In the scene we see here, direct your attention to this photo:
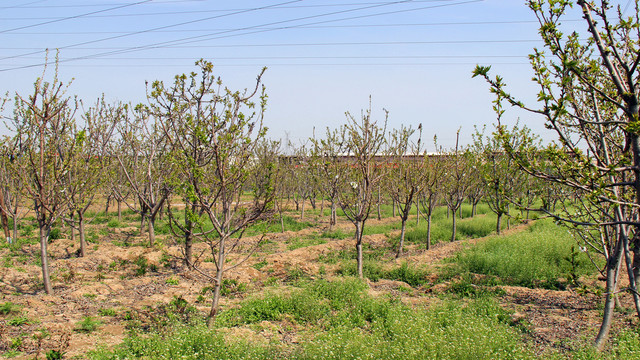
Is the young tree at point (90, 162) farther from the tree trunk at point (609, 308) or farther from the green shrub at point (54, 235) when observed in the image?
the tree trunk at point (609, 308)

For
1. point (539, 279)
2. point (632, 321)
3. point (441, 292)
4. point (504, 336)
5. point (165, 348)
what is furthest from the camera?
point (539, 279)

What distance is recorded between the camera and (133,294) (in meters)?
7.36

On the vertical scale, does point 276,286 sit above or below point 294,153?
below

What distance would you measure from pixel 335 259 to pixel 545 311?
5.08m

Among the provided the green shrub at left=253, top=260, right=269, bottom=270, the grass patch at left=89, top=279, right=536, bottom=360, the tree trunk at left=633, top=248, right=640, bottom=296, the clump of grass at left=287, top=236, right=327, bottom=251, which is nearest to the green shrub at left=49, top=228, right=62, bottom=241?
the green shrub at left=253, top=260, right=269, bottom=270

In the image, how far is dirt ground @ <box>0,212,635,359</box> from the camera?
17.2 ft

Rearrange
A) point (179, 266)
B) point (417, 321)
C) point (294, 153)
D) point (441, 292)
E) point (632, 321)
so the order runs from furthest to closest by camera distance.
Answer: point (294, 153) → point (179, 266) → point (441, 292) → point (632, 321) → point (417, 321)

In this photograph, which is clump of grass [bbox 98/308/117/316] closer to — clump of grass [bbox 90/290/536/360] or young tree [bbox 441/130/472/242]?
clump of grass [bbox 90/290/536/360]

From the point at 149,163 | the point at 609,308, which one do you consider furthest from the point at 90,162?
the point at 609,308

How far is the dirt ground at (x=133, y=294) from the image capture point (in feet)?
17.2

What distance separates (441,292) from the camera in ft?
24.9

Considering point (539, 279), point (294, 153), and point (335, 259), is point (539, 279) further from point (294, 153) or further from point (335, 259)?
point (294, 153)

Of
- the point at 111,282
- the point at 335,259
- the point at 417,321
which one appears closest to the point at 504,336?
the point at 417,321

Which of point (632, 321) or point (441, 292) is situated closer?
point (632, 321)
